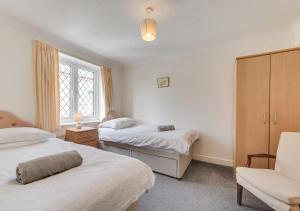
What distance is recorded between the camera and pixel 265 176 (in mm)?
1647

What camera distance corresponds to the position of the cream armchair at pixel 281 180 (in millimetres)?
1309

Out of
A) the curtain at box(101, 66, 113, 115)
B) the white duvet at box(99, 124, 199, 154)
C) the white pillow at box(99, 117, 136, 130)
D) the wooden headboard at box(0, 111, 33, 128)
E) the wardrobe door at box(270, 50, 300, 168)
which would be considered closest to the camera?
the wardrobe door at box(270, 50, 300, 168)

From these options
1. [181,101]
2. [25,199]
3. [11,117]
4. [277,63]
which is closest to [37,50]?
[11,117]

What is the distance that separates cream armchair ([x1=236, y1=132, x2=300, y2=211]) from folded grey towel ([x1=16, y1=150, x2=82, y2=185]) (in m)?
1.72

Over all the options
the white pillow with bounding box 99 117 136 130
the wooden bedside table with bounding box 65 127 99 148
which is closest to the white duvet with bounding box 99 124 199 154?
the white pillow with bounding box 99 117 136 130

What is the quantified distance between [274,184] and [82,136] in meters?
2.73

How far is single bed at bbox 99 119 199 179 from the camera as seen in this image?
7.98 ft

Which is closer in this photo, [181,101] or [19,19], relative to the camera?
[19,19]

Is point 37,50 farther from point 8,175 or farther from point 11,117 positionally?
point 8,175

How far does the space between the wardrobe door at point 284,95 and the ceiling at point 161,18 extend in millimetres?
625

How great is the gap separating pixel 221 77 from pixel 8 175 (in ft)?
10.8

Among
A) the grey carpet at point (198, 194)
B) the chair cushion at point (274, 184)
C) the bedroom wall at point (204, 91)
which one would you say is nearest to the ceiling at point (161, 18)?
the bedroom wall at point (204, 91)

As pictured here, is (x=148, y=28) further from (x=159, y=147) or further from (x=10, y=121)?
(x=10, y=121)

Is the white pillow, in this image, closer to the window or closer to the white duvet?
the white duvet
